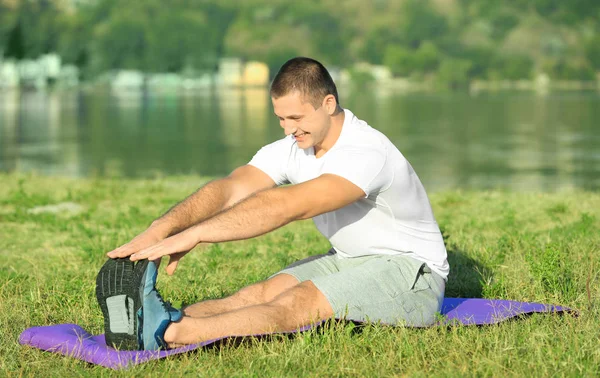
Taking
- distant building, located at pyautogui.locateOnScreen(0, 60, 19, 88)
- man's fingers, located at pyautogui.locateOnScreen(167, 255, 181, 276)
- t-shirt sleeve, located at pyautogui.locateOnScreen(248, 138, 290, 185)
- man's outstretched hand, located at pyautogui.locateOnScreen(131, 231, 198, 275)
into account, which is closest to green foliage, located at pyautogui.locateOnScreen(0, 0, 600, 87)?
distant building, located at pyautogui.locateOnScreen(0, 60, 19, 88)

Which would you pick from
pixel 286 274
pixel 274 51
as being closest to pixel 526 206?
pixel 286 274

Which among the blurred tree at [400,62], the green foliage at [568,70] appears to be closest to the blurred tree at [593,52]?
the green foliage at [568,70]

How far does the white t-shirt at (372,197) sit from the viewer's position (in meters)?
4.70

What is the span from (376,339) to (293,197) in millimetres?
905

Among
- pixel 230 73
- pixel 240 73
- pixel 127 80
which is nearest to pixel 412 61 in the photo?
pixel 240 73

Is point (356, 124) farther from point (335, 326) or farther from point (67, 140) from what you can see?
point (67, 140)

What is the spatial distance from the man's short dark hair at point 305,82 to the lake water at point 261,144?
1436 centimetres

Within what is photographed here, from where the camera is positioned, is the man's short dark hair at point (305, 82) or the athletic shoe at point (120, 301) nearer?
the athletic shoe at point (120, 301)

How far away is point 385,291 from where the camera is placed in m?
4.77

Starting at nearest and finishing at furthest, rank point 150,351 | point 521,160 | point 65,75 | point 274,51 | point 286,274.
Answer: point 150,351 → point 286,274 → point 521,160 → point 65,75 → point 274,51

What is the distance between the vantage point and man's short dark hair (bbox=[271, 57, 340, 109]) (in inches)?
185

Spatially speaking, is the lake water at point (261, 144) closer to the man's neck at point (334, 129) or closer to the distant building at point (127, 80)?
the man's neck at point (334, 129)

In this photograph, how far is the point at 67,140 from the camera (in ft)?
136

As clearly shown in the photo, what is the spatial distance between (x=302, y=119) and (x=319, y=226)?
699mm
